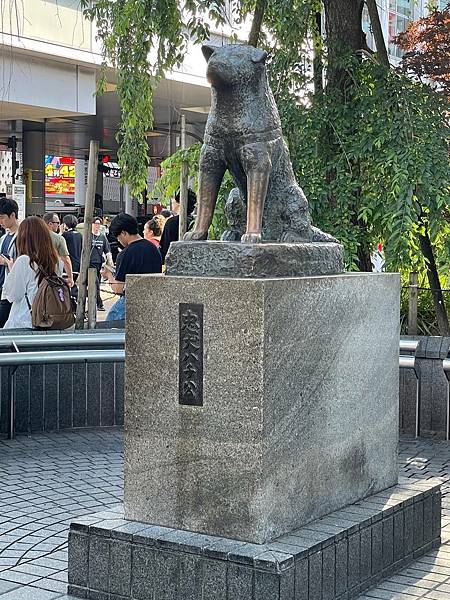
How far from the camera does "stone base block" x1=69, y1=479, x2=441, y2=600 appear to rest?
4766 mm

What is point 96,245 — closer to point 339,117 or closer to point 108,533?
point 339,117

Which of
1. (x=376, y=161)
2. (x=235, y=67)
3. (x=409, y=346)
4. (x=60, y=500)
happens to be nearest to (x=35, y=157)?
(x=376, y=161)

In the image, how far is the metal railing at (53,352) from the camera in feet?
29.4

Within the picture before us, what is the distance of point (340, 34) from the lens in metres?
11.1

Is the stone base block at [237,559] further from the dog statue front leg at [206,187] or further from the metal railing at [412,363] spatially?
the metal railing at [412,363]

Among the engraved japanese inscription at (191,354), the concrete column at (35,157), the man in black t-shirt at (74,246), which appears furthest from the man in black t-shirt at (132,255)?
the concrete column at (35,157)

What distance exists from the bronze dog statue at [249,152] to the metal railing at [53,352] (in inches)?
144

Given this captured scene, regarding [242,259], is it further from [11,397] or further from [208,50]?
[11,397]

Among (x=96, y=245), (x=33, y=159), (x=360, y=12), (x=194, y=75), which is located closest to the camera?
(x=360, y=12)

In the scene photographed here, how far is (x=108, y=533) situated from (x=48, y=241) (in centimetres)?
525

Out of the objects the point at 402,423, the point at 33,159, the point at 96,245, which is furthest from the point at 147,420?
the point at 33,159

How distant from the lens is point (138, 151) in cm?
1145

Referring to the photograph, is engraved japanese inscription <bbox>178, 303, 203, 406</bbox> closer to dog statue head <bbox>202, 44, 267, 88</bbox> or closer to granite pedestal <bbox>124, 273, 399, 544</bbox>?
granite pedestal <bbox>124, 273, 399, 544</bbox>

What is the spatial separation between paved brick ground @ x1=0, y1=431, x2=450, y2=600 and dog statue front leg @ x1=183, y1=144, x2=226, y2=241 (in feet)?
6.01
